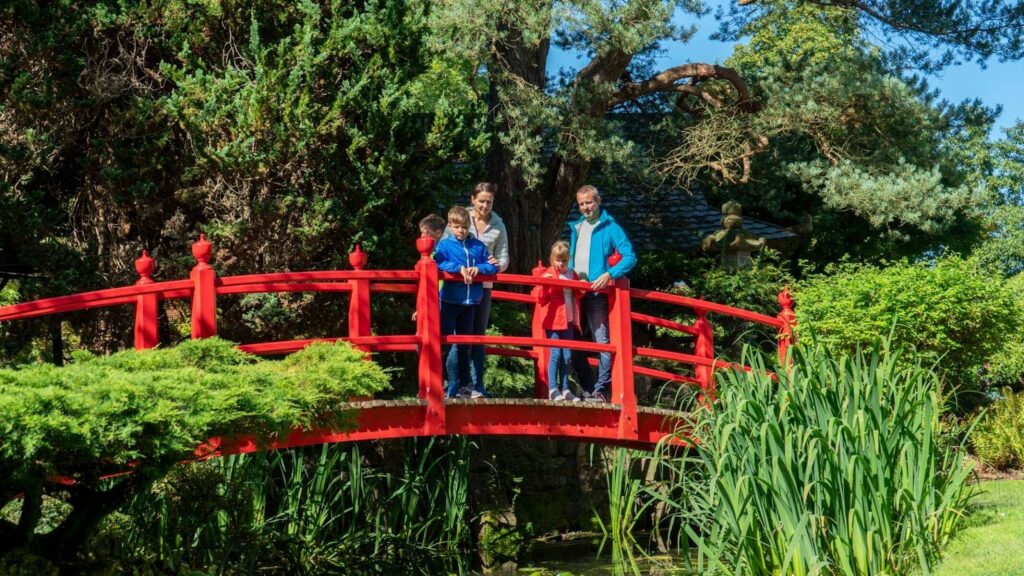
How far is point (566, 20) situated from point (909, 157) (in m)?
4.94

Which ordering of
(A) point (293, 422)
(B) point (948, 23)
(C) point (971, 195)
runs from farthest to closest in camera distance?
(B) point (948, 23) < (C) point (971, 195) < (A) point (293, 422)

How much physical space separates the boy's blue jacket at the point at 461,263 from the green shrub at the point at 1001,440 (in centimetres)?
605

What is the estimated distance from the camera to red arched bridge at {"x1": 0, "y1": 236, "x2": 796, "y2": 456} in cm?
794

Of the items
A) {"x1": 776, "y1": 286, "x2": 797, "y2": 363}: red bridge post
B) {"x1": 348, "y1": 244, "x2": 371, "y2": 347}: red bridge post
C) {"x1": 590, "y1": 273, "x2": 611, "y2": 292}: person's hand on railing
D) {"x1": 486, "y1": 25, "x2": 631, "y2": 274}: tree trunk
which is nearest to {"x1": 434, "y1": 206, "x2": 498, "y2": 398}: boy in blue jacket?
{"x1": 348, "y1": 244, "x2": 371, "y2": 347}: red bridge post

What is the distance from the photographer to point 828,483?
7.11 metres

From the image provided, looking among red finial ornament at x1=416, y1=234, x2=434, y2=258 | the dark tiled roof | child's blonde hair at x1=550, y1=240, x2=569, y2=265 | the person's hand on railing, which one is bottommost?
the person's hand on railing

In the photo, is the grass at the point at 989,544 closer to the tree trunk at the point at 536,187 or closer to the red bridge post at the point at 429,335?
the red bridge post at the point at 429,335

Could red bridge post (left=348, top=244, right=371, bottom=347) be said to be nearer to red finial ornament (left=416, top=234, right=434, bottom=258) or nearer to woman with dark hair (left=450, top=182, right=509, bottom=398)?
red finial ornament (left=416, top=234, right=434, bottom=258)

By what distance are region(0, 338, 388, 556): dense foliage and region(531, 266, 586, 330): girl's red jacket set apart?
80.7 inches

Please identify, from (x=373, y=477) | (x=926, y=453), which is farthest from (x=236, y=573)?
(x=926, y=453)

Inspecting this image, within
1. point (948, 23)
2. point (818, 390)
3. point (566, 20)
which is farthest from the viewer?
point (948, 23)

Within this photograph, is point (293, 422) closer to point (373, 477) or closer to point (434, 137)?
point (373, 477)

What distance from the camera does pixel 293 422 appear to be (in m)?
6.99

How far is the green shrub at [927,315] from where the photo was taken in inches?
474
